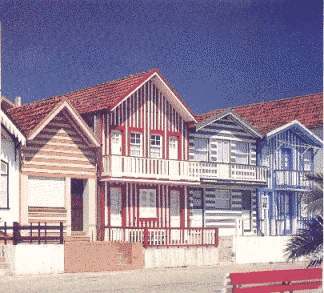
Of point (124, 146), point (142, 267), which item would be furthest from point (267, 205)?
point (142, 267)

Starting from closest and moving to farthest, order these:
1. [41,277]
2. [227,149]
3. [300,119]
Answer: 1. [41,277]
2. [227,149]
3. [300,119]

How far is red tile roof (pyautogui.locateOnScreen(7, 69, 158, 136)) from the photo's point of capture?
33812mm

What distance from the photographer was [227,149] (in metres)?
42.2

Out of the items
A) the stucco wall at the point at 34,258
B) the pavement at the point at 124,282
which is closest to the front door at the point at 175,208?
the pavement at the point at 124,282

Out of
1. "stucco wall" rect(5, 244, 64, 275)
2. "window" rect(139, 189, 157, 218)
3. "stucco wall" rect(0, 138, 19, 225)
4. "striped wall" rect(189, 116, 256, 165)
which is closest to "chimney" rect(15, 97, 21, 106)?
"striped wall" rect(189, 116, 256, 165)

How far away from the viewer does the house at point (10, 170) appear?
3262 centimetres

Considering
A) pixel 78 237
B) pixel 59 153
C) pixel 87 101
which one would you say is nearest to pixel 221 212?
pixel 87 101

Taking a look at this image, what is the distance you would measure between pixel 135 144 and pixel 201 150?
4396 mm

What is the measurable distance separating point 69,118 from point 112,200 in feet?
15.0

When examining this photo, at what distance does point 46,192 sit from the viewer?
34.5m

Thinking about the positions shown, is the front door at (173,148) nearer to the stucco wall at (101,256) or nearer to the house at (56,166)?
the house at (56,166)

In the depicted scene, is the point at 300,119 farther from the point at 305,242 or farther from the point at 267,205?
the point at 305,242

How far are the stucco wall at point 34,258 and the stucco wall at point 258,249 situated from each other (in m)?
10.3

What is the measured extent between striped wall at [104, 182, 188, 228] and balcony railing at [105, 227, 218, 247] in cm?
185
